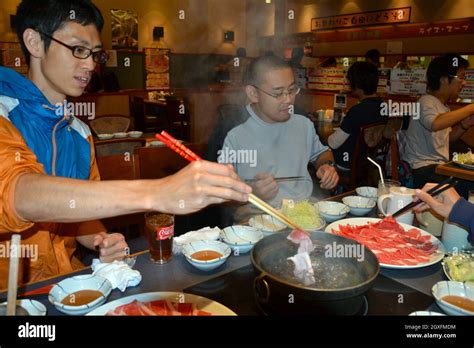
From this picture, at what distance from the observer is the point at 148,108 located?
9828 mm

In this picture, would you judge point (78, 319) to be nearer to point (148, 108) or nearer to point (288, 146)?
point (288, 146)

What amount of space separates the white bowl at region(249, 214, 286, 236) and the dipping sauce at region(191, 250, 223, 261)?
33 centimetres

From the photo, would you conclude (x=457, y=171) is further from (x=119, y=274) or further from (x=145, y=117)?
(x=145, y=117)

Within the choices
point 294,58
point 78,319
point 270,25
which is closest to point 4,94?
point 78,319

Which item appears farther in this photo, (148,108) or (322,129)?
(148,108)

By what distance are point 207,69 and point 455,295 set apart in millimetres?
10149

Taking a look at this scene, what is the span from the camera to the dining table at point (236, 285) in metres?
1.24

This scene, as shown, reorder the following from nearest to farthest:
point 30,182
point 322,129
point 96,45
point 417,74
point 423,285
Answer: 1. point 30,182
2. point 423,285
3. point 96,45
4. point 322,129
5. point 417,74

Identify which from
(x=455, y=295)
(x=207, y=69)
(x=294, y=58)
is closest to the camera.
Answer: (x=455, y=295)

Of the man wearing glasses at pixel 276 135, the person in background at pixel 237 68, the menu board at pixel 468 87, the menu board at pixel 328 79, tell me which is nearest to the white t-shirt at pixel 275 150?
the man wearing glasses at pixel 276 135

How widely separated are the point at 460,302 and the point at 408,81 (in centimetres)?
762

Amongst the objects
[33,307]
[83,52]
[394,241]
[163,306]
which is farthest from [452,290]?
[83,52]

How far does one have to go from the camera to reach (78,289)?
1281 millimetres

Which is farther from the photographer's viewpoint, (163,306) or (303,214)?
(303,214)
